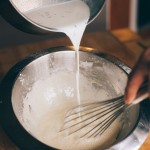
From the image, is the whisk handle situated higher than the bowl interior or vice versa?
the whisk handle

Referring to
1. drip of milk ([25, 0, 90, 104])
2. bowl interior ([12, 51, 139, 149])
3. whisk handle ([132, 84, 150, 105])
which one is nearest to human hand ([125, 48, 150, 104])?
whisk handle ([132, 84, 150, 105])

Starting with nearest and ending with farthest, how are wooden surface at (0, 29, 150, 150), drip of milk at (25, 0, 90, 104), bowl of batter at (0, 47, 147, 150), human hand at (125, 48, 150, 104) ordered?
human hand at (125, 48, 150, 104)
bowl of batter at (0, 47, 147, 150)
drip of milk at (25, 0, 90, 104)
wooden surface at (0, 29, 150, 150)

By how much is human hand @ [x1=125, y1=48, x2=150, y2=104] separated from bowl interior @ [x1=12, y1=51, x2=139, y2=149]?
0.37 ft

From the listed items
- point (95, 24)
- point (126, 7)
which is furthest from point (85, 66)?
point (126, 7)

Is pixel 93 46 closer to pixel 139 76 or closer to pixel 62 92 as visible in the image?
pixel 62 92

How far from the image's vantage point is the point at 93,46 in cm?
103

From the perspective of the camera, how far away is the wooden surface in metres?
0.96

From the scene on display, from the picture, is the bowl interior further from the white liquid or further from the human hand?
the human hand

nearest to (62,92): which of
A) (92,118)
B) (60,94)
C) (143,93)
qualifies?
(60,94)

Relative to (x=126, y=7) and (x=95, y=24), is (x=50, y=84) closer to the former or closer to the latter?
(x=95, y=24)

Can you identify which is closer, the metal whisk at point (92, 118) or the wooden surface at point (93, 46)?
the metal whisk at point (92, 118)

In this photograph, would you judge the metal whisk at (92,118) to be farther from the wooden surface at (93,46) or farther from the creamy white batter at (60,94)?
the wooden surface at (93,46)

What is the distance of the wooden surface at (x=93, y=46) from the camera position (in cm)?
96

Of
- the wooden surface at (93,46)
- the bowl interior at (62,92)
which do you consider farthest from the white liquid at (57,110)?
the wooden surface at (93,46)
